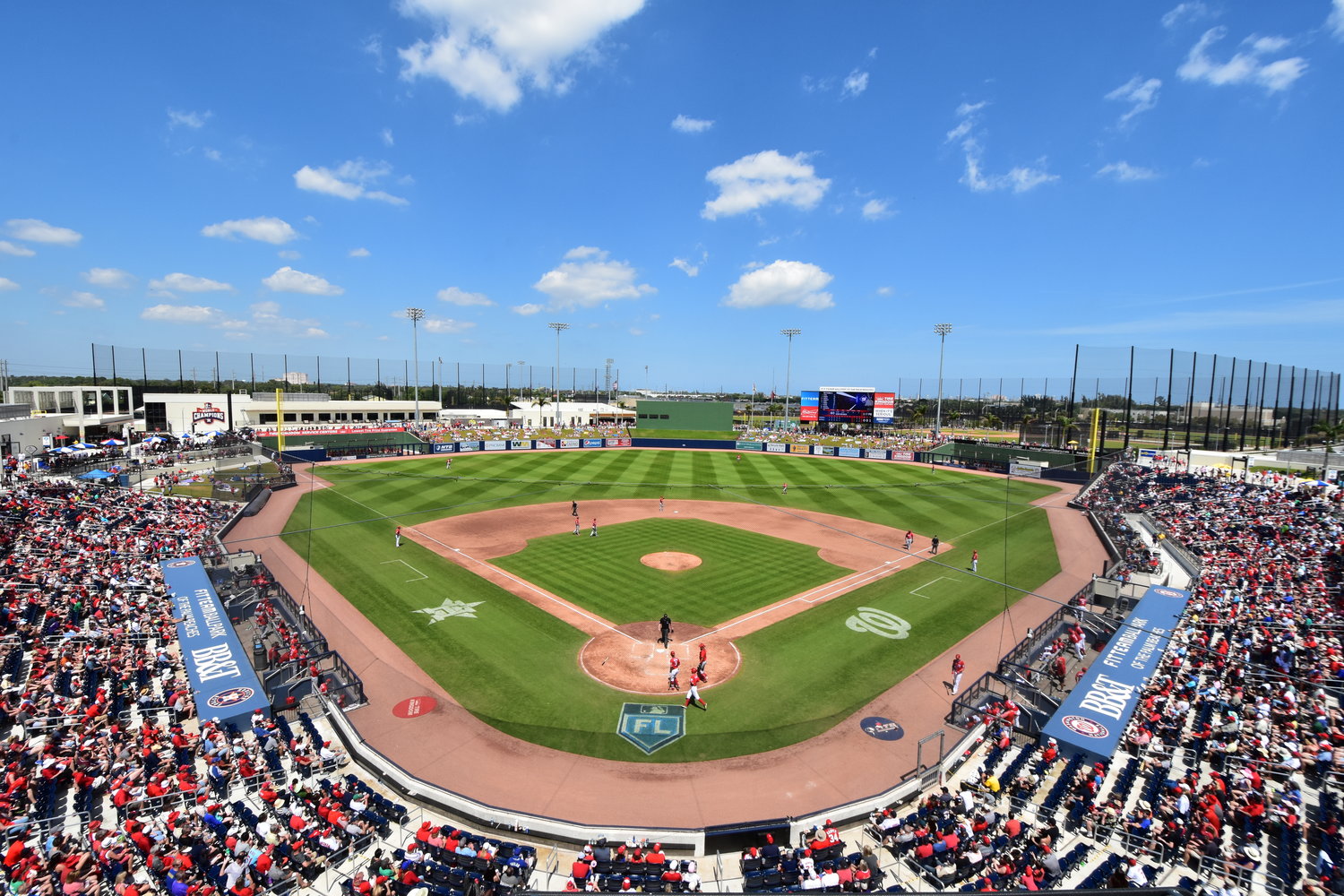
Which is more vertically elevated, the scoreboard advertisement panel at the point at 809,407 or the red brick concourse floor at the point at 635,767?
the scoreboard advertisement panel at the point at 809,407

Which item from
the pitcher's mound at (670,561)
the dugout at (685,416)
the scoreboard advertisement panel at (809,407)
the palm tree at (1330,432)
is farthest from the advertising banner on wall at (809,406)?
the pitcher's mound at (670,561)

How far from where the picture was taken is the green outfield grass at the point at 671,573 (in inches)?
A: 909

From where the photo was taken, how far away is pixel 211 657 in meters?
16.0

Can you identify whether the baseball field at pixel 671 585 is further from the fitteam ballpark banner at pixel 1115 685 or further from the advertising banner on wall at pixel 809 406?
the advertising banner on wall at pixel 809 406

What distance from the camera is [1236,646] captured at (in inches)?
667

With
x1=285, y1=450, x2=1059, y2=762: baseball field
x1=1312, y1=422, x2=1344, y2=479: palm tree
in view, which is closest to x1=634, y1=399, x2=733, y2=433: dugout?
x1=285, y1=450, x2=1059, y2=762: baseball field

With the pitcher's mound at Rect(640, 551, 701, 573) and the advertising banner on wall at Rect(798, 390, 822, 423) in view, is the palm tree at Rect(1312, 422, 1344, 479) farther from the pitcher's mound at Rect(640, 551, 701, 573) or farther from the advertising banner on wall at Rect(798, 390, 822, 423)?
the pitcher's mound at Rect(640, 551, 701, 573)

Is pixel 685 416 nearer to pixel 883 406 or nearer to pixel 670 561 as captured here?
pixel 883 406

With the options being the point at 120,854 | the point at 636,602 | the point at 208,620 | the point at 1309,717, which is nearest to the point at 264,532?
the point at 208,620

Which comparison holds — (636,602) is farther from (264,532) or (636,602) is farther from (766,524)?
(264,532)

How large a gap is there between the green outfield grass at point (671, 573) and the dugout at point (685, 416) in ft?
174

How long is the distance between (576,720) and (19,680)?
1378cm

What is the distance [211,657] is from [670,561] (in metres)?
17.9

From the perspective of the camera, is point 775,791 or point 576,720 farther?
point 576,720
